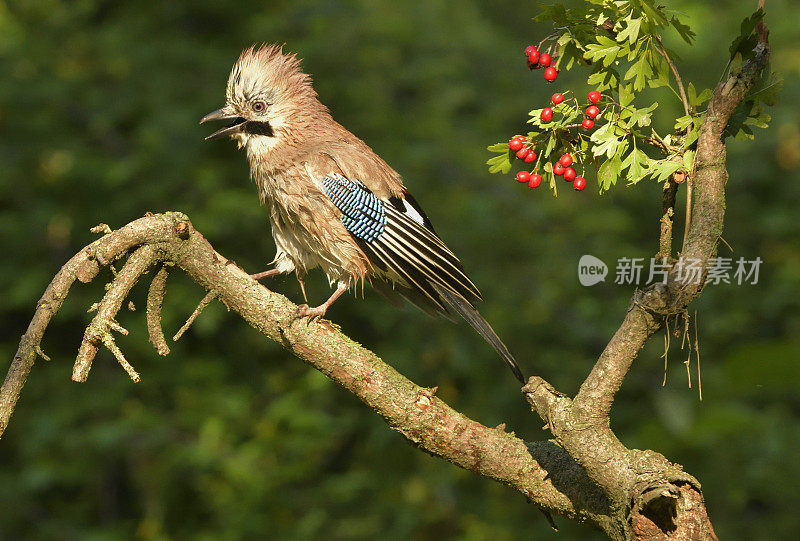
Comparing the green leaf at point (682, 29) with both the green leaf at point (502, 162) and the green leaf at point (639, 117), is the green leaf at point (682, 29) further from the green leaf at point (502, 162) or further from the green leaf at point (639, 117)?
the green leaf at point (502, 162)

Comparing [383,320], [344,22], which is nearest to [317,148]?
[383,320]

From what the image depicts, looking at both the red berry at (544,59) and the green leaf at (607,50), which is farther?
the red berry at (544,59)

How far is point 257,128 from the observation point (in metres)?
3.69

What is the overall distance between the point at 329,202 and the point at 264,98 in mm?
593

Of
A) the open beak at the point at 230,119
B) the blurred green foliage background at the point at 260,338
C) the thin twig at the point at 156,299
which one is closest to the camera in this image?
the thin twig at the point at 156,299

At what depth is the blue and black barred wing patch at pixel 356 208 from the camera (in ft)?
11.2

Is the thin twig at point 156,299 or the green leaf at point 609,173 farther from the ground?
the green leaf at point 609,173

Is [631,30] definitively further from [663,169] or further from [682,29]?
[663,169]

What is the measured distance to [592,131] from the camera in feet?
8.44

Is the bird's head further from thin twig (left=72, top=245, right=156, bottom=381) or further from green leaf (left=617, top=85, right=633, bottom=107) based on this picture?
green leaf (left=617, top=85, right=633, bottom=107)

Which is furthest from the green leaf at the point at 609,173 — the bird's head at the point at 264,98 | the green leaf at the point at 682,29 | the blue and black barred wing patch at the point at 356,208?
the bird's head at the point at 264,98

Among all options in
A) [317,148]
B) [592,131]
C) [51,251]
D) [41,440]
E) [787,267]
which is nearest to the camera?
[592,131]

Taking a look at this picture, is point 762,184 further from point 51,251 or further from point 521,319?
point 51,251

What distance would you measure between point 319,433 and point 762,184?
13.5 ft
